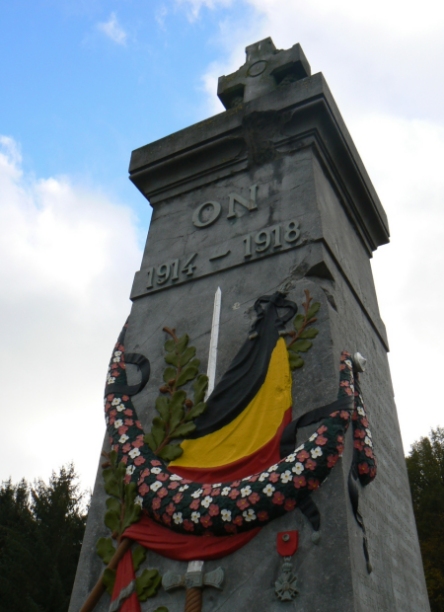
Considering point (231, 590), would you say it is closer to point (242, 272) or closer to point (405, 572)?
point (405, 572)

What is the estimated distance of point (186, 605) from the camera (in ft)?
14.6

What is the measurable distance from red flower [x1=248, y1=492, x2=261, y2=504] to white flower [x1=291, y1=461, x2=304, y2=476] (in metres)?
0.32

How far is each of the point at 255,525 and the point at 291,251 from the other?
2836mm

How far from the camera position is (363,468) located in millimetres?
4969

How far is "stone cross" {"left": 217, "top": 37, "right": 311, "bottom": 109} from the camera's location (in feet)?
27.0

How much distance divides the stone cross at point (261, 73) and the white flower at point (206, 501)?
17.9ft

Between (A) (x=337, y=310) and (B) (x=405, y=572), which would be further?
(A) (x=337, y=310)

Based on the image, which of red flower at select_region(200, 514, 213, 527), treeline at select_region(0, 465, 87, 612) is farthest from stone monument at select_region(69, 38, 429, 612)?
treeline at select_region(0, 465, 87, 612)

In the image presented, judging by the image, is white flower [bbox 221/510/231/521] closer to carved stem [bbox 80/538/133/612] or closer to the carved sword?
the carved sword

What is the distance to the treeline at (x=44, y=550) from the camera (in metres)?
17.2

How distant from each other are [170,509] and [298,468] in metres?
1.08

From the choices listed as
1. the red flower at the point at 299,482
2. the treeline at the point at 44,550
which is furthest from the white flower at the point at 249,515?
the treeline at the point at 44,550

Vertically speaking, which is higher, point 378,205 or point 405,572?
point 378,205

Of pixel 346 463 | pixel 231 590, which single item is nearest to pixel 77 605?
pixel 231 590
